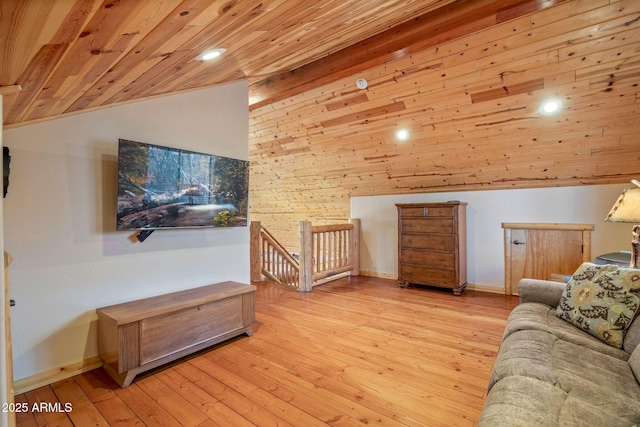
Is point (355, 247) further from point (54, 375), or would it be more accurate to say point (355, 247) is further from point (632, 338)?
point (54, 375)

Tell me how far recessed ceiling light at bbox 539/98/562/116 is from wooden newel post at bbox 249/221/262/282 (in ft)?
13.6

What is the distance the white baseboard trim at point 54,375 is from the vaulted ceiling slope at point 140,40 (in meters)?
1.71

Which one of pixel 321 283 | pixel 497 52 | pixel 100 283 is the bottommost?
pixel 321 283

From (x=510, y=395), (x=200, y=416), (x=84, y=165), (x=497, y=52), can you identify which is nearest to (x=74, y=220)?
(x=84, y=165)

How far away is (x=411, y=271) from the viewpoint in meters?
4.68

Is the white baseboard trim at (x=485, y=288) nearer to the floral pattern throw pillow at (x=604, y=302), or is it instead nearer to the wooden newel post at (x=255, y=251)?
the floral pattern throw pillow at (x=604, y=302)

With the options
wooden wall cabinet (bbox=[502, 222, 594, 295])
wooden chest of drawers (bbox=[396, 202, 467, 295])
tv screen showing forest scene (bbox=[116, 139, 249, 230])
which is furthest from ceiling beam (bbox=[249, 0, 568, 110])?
wooden wall cabinet (bbox=[502, 222, 594, 295])

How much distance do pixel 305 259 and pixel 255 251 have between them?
1.08 meters

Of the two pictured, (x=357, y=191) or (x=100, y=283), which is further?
(x=357, y=191)

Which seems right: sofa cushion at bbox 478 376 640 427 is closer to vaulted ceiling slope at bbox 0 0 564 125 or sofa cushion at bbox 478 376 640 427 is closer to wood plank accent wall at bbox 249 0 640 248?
vaulted ceiling slope at bbox 0 0 564 125

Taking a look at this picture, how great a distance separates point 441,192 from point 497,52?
2.33 metres

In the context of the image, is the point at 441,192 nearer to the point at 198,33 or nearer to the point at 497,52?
the point at 497,52

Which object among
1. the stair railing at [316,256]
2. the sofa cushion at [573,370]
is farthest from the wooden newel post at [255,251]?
the sofa cushion at [573,370]

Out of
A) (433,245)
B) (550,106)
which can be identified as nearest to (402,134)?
(550,106)
